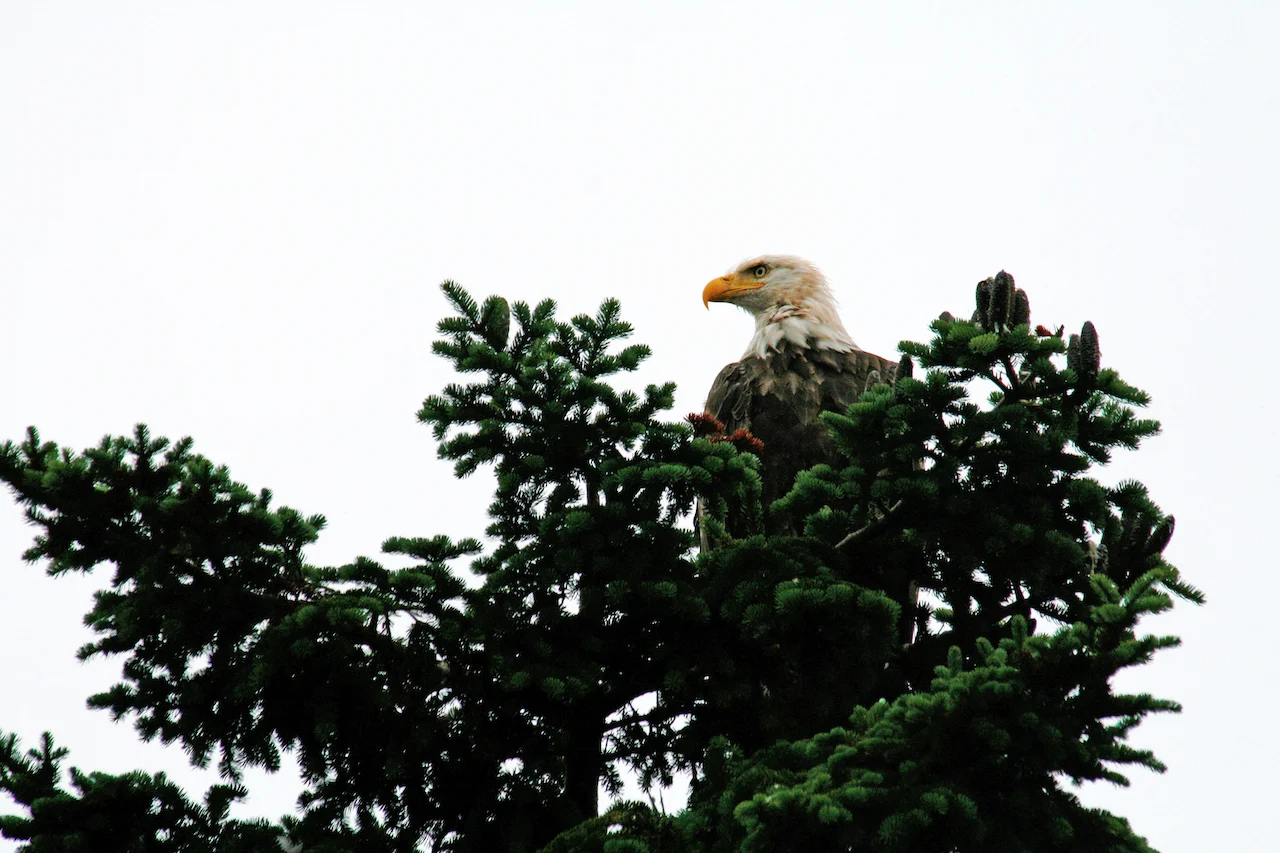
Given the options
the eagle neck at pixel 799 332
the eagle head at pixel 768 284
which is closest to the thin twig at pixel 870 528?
the eagle neck at pixel 799 332

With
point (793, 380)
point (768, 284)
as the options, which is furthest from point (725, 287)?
point (793, 380)

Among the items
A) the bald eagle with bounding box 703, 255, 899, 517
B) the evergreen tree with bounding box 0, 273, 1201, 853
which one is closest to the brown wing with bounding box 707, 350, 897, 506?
the bald eagle with bounding box 703, 255, 899, 517

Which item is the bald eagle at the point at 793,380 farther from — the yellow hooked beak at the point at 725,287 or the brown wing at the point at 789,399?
the yellow hooked beak at the point at 725,287

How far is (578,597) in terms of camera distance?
13.1 ft

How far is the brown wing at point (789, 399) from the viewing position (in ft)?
21.4

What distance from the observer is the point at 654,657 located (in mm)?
4047

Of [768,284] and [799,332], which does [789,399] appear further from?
[768,284]

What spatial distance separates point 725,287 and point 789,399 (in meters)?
1.90

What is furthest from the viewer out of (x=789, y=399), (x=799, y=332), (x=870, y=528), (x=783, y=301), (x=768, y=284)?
(x=768, y=284)

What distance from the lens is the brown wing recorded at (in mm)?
6508

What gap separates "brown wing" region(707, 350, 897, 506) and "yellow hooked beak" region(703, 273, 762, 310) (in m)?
1.19

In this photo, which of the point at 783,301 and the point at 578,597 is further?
the point at 783,301

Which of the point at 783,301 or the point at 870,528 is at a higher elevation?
the point at 783,301

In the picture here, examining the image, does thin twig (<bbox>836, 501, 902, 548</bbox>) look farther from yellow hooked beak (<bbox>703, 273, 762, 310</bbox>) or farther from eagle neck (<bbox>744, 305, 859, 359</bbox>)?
yellow hooked beak (<bbox>703, 273, 762, 310</bbox>)
